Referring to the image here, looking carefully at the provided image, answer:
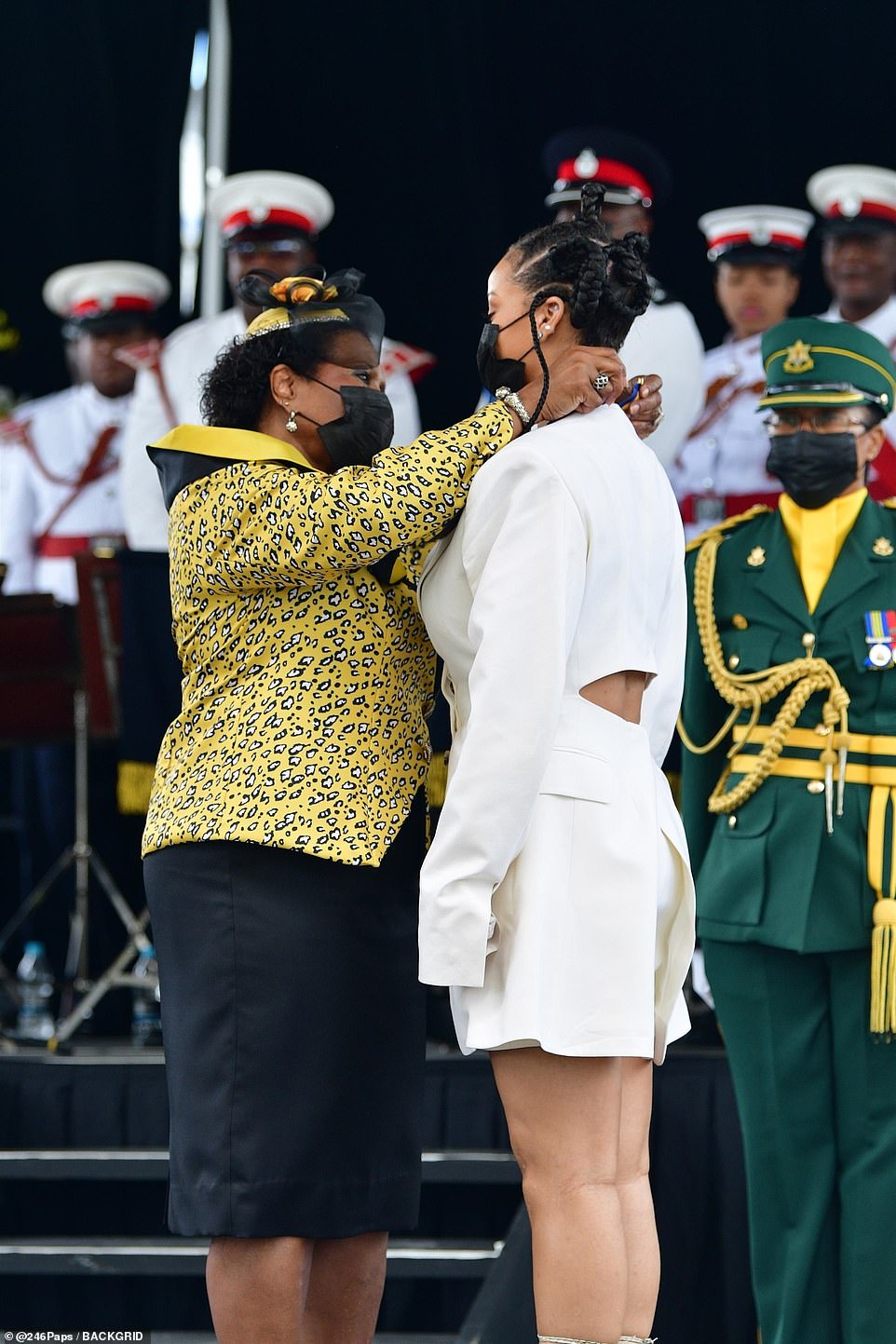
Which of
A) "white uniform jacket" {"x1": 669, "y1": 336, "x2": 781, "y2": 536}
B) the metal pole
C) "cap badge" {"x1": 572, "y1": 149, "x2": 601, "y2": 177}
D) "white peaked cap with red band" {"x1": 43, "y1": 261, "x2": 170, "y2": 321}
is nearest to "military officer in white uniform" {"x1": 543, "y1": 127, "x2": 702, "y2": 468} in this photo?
"cap badge" {"x1": 572, "y1": 149, "x2": 601, "y2": 177}

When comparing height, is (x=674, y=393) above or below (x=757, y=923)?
above

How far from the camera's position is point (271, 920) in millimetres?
2576

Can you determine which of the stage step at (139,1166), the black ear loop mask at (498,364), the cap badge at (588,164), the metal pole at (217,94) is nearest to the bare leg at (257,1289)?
the black ear loop mask at (498,364)

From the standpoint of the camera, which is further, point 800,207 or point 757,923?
point 800,207

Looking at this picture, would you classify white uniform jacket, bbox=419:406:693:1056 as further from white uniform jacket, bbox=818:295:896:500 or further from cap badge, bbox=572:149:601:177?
cap badge, bbox=572:149:601:177

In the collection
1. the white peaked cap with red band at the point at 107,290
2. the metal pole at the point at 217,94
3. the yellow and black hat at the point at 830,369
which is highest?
the metal pole at the point at 217,94

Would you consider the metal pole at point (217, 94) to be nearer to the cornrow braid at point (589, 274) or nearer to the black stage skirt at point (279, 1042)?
the cornrow braid at point (589, 274)

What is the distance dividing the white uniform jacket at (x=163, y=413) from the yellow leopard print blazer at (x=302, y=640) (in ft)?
8.33

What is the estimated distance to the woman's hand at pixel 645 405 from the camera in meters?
2.79

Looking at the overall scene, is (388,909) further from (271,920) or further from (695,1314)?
(695,1314)

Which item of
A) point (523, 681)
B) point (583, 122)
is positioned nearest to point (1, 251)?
point (583, 122)

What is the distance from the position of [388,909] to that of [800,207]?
183 inches

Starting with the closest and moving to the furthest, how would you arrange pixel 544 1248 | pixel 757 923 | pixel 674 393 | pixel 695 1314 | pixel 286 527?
pixel 544 1248, pixel 286 527, pixel 757 923, pixel 695 1314, pixel 674 393

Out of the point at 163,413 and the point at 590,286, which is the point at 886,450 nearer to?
the point at 163,413
